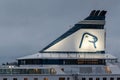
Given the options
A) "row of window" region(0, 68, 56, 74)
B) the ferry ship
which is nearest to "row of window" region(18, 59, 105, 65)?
the ferry ship

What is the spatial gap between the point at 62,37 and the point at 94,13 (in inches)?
216

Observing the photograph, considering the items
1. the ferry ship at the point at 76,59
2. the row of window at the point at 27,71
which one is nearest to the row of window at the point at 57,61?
the ferry ship at the point at 76,59

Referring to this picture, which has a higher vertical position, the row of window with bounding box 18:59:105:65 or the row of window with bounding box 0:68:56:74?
the row of window with bounding box 18:59:105:65

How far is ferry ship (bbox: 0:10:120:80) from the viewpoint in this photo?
259 ft

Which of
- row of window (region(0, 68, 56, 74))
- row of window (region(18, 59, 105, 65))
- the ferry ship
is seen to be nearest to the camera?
row of window (region(0, 68, 56, 74))

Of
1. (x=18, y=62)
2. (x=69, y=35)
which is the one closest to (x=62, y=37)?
(x=69, y=35)

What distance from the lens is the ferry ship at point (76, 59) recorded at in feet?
259

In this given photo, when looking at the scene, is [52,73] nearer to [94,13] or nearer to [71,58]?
[71,58]

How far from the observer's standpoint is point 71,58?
81.1m

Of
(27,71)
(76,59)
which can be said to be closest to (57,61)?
(76,59)

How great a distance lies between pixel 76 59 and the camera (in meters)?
81.4

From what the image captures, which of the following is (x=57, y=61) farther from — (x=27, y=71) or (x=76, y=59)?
(x=27, y=71)

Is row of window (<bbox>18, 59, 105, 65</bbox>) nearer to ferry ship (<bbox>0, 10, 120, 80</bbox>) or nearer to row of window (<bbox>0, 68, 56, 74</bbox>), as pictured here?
ferry ship (<bbox>0, 10, 120, 80</bbox>)

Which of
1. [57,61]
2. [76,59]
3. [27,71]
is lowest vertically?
[27,71]
